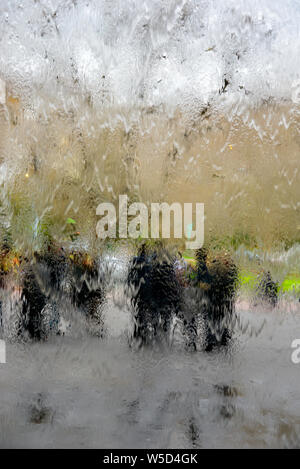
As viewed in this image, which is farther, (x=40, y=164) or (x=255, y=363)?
(x=40, y=164)

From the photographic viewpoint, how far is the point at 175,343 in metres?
4.31

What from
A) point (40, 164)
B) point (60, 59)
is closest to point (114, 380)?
point (40, 164)

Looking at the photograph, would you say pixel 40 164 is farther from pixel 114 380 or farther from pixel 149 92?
pixel 114 380

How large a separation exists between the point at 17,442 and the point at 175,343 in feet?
6.56

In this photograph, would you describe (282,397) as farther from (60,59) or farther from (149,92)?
(60,59)

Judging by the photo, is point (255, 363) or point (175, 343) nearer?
point (255, 363)

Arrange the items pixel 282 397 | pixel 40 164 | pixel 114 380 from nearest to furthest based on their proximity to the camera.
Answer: pixel 282 397 < pixel 114 380 < pixel 40 164

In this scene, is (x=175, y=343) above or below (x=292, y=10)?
below

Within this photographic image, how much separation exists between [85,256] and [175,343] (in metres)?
1.29

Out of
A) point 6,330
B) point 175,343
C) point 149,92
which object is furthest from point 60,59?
point 175,343

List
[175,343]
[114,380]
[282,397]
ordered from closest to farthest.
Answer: [282,397]
[114,380]
[175,343]
